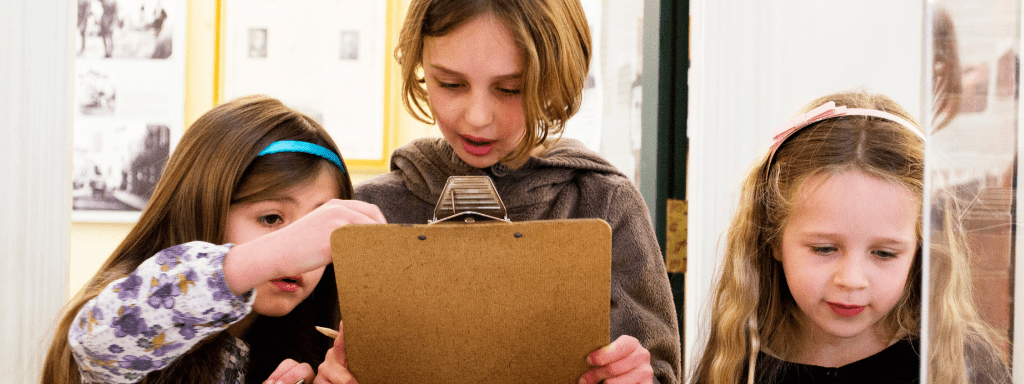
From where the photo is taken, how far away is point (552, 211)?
3.28ft

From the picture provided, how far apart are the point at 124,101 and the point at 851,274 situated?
7.09 ft

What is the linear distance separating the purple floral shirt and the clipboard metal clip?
0.81 feet

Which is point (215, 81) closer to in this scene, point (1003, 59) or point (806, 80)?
point (806, 80)

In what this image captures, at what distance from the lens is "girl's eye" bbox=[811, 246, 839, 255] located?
866mm

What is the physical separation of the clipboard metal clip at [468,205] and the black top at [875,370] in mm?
533

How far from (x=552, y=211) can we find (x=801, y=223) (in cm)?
31

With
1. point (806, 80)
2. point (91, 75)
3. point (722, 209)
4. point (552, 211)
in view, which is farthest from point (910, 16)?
point (91, 75)

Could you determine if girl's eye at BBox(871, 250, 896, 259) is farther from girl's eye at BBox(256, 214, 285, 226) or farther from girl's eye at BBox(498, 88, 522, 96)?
girl's eye at BBox(256, 214, 285, 226)

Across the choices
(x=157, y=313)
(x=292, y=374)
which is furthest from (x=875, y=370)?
(x=157, y=313)

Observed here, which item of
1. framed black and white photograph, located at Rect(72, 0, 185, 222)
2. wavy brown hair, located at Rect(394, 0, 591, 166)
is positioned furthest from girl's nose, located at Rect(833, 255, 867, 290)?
framed black and white photograph, located at Rect(72, 0, 185, 222)

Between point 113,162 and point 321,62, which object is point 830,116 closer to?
point 321,62

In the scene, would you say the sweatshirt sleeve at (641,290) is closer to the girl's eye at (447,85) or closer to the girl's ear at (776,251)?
the girl's ear at (776,251)

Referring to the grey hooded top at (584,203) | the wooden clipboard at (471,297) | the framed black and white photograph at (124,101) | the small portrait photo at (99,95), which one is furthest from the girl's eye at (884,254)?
the small portrait photo at (99,95)

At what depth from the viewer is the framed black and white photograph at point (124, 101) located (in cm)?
228
